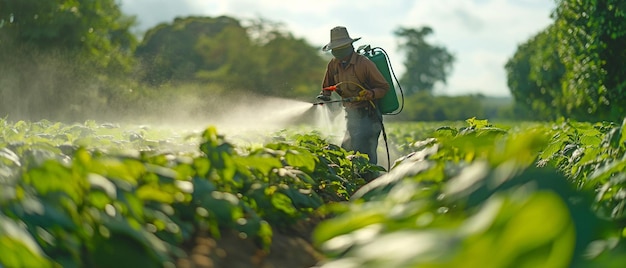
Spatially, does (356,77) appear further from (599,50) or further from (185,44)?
(185,44)

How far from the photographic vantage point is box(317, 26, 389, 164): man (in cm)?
910

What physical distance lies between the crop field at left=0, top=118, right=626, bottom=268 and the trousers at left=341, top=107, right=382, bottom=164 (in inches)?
212

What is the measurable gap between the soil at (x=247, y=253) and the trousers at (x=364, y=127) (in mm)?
5955

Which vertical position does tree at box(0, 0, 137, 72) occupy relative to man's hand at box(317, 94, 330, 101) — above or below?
above

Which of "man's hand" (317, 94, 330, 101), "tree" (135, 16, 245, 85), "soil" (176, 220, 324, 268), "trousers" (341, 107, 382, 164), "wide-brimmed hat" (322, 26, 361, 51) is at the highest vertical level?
"tree" (135, 16, 245, 85)

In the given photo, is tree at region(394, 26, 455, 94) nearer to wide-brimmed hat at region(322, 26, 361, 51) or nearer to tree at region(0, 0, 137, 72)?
tree at region(0, 0, 137, 72)

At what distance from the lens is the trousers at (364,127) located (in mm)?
9281

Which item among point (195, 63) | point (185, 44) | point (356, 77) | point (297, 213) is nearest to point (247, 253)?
point (297, 213)

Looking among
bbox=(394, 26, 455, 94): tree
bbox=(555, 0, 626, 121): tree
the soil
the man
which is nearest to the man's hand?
the man

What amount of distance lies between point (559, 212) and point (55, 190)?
1456 mm

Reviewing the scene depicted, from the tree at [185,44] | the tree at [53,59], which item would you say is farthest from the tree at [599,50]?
the tree at [185,44]

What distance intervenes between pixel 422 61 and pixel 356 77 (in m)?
116

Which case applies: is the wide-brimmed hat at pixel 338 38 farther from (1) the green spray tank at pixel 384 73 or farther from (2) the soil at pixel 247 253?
(2) the soil at pixel 247 253

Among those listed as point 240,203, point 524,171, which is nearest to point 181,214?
point 240,203
